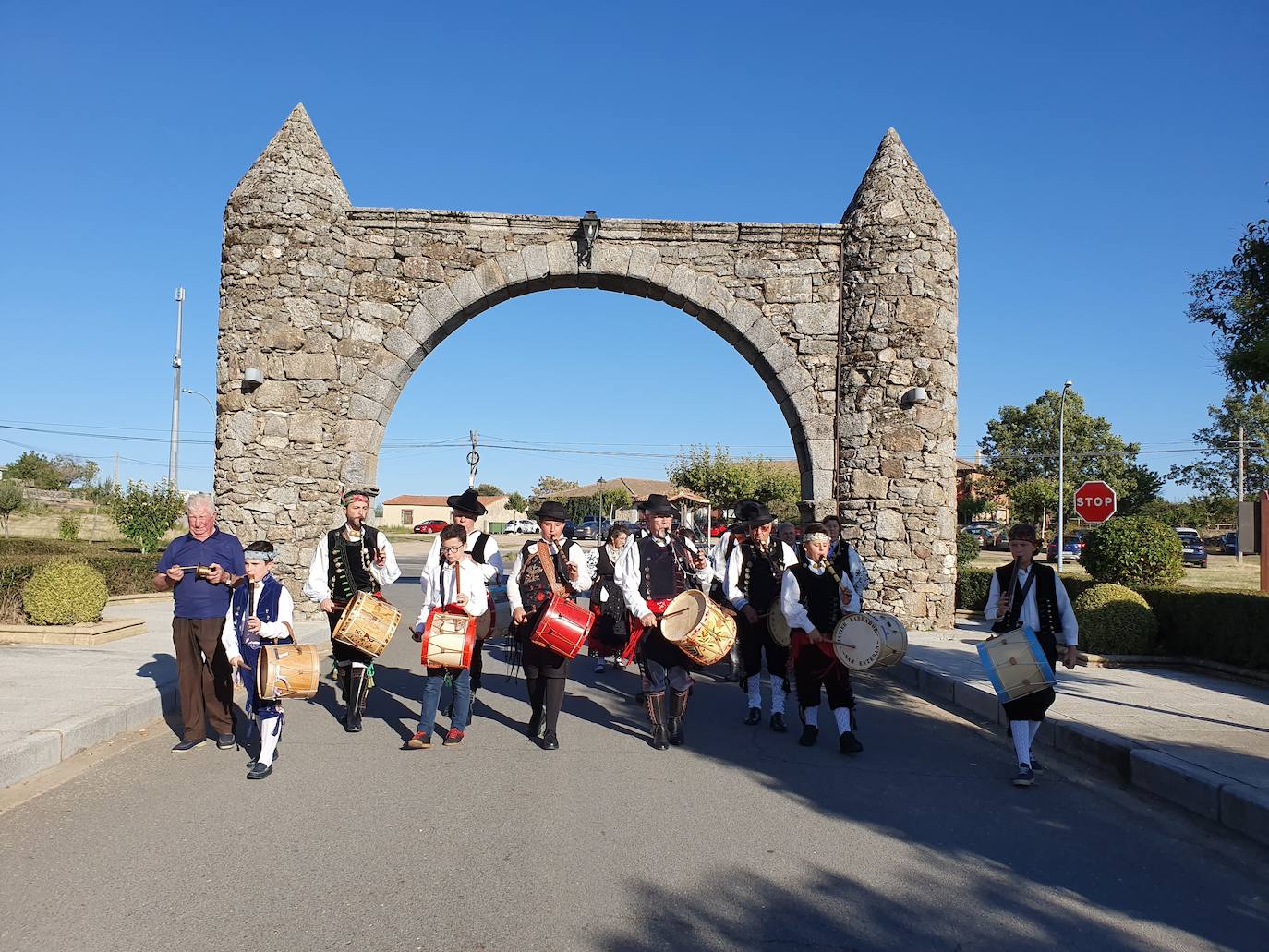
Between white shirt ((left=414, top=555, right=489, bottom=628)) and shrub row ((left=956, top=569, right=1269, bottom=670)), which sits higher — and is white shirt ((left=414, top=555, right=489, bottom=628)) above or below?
above

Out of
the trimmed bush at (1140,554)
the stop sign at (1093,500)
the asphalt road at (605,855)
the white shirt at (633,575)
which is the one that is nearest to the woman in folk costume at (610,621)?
the white shirt at (633,575)

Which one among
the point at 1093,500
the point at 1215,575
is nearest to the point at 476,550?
the point at 1093,500

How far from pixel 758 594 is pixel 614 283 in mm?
7820

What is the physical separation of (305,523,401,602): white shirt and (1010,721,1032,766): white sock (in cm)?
457

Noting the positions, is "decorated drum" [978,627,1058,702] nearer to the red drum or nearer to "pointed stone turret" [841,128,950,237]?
the red drum

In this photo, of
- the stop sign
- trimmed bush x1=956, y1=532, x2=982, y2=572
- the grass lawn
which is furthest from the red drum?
the stop sign

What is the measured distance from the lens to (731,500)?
1975 inches

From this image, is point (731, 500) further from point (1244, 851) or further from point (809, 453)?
point (1244, 851)

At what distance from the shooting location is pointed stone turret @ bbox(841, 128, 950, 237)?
45.5 feet

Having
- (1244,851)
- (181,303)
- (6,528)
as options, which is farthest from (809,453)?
(6,528)

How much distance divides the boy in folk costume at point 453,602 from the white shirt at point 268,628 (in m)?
0.95

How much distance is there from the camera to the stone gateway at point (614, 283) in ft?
44.5

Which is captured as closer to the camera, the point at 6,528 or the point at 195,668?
the point at 195,668

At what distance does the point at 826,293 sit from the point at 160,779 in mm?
11430
